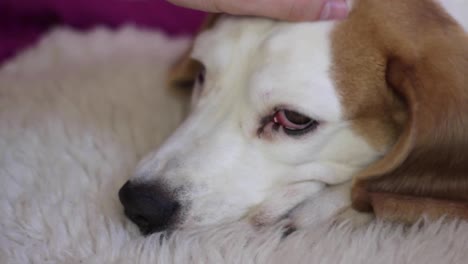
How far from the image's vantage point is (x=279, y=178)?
1190mm

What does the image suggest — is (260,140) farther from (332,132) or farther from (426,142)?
(426,142)

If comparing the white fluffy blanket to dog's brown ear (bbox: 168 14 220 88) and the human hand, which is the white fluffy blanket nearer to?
dog's brown ear (bbox: 168 14 220 88)

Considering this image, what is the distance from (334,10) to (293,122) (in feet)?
0.68

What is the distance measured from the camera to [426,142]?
1100 millimetres

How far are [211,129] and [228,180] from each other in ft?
0.34

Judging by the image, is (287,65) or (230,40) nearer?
(287,65)

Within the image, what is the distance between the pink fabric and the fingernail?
3.34 ft

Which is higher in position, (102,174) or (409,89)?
(409,89)

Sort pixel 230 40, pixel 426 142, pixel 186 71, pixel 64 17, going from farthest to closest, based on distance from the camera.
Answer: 1. pixel 64 17
2. pixel 186 71
3. pixel 230 40
4. pixel 426 142

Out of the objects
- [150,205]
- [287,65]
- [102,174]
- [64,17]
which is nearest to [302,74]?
[287,65]

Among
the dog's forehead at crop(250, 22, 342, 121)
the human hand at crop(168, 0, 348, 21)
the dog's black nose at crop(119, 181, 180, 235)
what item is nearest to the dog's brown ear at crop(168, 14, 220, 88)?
the human hand at crop(168, 0, 348, 21)

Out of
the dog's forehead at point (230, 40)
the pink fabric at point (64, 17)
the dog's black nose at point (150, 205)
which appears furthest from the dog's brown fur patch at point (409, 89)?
the pink fabric at point (64, 17)

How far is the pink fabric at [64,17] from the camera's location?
82.4 inches

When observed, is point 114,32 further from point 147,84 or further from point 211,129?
point 211,129
